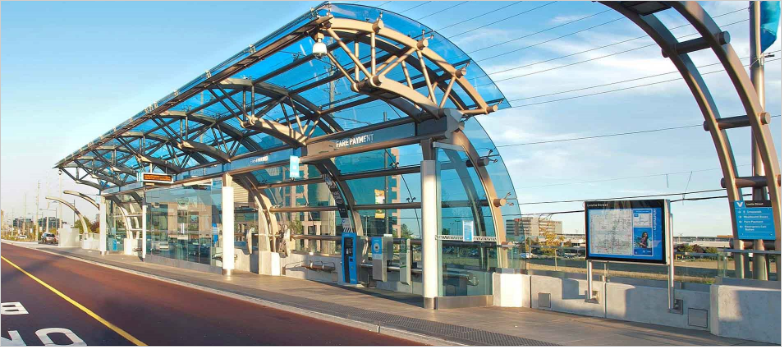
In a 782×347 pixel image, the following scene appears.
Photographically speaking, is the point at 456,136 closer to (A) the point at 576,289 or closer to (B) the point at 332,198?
(A) the point at 576,289

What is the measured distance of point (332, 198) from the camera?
21.1 meters

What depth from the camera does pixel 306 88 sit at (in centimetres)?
1705

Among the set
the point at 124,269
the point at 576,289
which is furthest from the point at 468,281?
the point at 124,269

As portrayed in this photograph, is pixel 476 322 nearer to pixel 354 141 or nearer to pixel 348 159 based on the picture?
pixel 354 141

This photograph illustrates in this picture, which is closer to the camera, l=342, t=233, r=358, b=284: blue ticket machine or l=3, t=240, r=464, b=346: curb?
l=3, t=240, r=464, b=346: curb

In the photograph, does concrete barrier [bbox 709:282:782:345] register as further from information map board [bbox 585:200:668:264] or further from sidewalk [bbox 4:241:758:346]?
Result: information map board [bbox 585:200:668:264]

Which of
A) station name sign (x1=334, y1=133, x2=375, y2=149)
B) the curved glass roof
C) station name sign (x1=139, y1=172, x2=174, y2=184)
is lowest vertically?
station name sign (x1=139, y1=172, x2=174, y2=184)

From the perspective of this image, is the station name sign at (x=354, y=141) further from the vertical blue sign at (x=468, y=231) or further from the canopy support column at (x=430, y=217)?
the vertical blue sign at (x=468, y=231)

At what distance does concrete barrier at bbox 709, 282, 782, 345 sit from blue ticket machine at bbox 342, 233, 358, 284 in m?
10.6

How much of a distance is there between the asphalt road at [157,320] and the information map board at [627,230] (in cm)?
457

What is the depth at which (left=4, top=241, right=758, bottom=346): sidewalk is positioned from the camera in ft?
33.0

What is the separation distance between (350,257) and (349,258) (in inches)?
2.2

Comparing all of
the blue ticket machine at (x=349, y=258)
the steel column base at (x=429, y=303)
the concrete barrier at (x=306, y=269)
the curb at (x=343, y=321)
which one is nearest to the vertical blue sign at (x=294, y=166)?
the blue ticket machine at (x=349, y=258)

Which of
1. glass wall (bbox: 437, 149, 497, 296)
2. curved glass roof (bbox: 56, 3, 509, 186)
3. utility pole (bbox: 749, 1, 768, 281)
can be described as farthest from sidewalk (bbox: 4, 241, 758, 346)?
curved glass roof (bbox: 56, 3, 509, 186)
